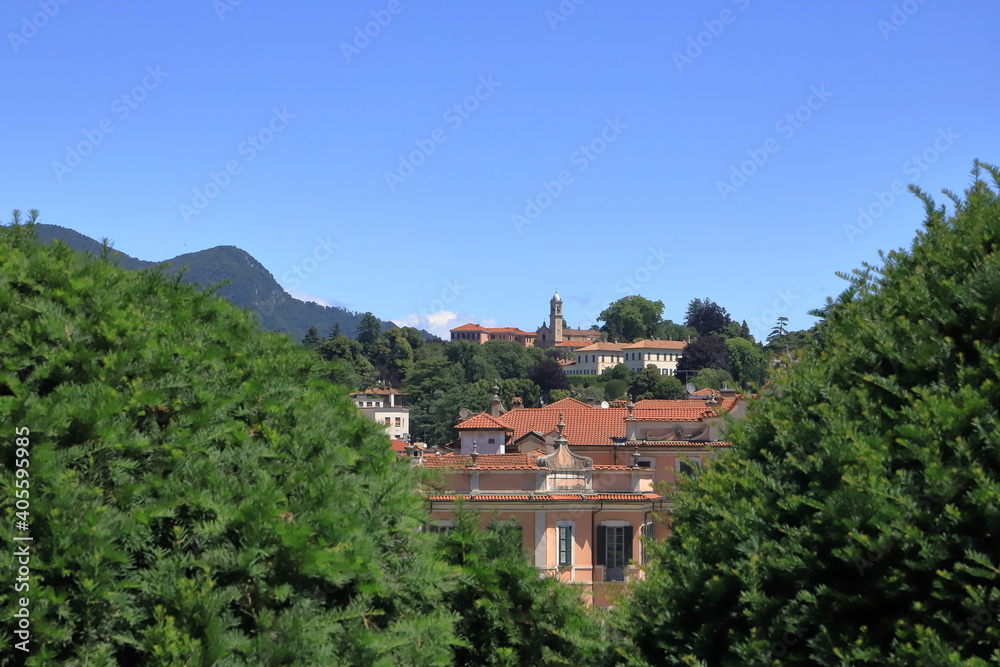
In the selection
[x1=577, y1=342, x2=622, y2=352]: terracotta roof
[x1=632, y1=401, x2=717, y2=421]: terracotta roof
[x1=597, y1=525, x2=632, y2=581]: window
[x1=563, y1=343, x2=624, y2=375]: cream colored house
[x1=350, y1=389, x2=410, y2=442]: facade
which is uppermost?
[x1=577, y1=342, x2=622, y2=352]: terracotta roof

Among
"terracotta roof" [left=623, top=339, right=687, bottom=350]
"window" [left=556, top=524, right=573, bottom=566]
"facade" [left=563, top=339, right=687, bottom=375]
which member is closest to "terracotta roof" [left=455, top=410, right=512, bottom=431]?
"window" [left=556, top=524, right=573, bottom=566]

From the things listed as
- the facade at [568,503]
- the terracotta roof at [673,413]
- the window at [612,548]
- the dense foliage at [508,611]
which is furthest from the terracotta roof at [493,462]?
the dense foliage at [508,611]

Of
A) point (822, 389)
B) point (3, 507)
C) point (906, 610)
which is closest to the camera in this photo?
point (3, 507)

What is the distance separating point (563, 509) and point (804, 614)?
19630 mm

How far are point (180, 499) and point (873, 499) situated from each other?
378 centimetres

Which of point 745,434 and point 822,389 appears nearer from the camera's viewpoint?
point 822,389

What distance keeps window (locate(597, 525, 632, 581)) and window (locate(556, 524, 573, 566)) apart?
854 mm

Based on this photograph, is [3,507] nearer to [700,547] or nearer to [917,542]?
[700,547]

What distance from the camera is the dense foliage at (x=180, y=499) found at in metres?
5.23

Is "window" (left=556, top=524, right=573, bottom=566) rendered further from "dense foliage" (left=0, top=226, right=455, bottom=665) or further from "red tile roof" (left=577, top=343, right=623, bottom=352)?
"red tile roof" (left=577, top=343, right=623, bottom=352)

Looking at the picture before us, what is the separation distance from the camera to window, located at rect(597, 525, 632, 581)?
2569 centimetres

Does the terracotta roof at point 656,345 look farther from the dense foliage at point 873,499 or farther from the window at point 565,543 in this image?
the dense foliage at point 873,499

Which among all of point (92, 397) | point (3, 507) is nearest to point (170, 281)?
point (92, 397)

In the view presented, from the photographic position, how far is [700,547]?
6930 mm
